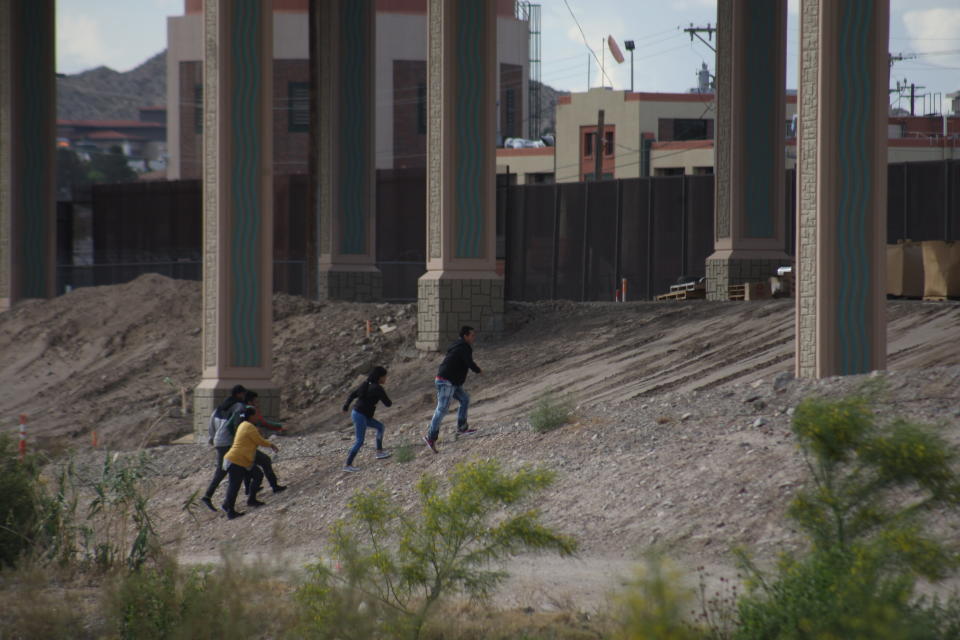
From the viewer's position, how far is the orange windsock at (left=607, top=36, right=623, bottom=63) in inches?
3014

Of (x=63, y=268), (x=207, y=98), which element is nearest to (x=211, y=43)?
(x=207, y=98)

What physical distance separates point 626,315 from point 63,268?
25637 millimetres

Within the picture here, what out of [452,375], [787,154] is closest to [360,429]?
[452,375]

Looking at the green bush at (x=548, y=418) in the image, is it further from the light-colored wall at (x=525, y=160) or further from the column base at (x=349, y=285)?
the light-colored wall at (x=525, y=160)

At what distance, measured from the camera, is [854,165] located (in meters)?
17.0

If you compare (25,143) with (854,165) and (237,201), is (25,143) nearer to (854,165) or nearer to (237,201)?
(237,201)

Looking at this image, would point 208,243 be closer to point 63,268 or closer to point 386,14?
point 63,268

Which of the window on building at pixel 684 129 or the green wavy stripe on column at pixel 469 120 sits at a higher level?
the window on building at pixel 684 129

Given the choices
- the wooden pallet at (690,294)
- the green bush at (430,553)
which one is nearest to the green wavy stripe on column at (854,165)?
the green bush at (430,553)

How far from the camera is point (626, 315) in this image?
79.4 ft

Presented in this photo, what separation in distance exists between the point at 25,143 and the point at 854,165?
24.3 m

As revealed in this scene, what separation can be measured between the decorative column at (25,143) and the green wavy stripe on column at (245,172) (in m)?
13.8

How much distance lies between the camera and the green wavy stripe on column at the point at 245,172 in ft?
71.8

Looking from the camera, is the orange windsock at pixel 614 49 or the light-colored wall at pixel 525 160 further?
the orange windsock at pixel 614 49
